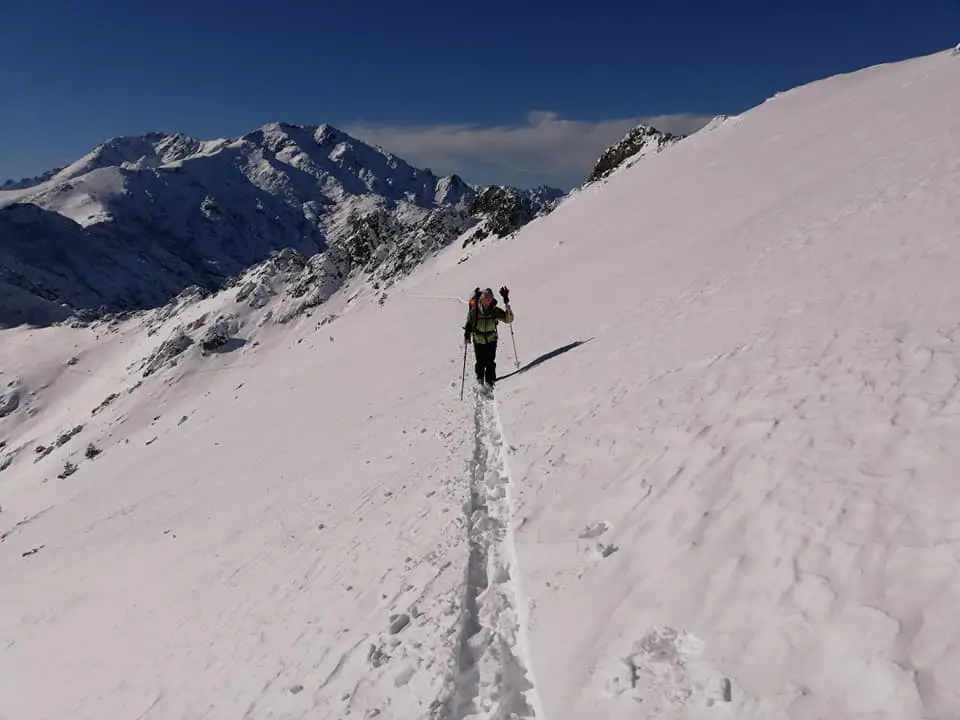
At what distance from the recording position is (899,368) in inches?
329

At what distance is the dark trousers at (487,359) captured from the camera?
1848cm

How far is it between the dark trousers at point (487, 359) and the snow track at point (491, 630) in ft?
24.0

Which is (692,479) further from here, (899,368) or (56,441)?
(56,441)

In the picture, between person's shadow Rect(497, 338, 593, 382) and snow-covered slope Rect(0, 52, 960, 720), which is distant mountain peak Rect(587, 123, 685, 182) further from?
person's shadow Rect(497, 338, 593, 382)

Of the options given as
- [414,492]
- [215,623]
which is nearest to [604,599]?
[414,492]

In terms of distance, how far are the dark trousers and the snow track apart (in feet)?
24.0

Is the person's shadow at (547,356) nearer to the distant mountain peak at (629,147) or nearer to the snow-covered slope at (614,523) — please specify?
the snow-covered slope at (614,523)

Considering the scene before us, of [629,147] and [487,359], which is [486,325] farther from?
[629,147]

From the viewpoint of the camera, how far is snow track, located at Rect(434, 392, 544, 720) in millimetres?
6305

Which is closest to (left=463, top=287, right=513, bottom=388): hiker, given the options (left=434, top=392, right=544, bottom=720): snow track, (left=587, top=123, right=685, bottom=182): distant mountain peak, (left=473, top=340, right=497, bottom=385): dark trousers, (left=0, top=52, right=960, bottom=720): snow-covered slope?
(left=473, top=340, right=497, bottom=385): dark trousers

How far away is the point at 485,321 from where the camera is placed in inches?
720

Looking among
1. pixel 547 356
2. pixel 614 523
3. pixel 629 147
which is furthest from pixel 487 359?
pixel 629 147

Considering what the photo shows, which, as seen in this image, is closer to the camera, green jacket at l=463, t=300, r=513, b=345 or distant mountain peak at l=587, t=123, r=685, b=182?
green jacket at l=463, t=300, r=513, b=345

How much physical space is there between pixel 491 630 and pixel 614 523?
2.33m
